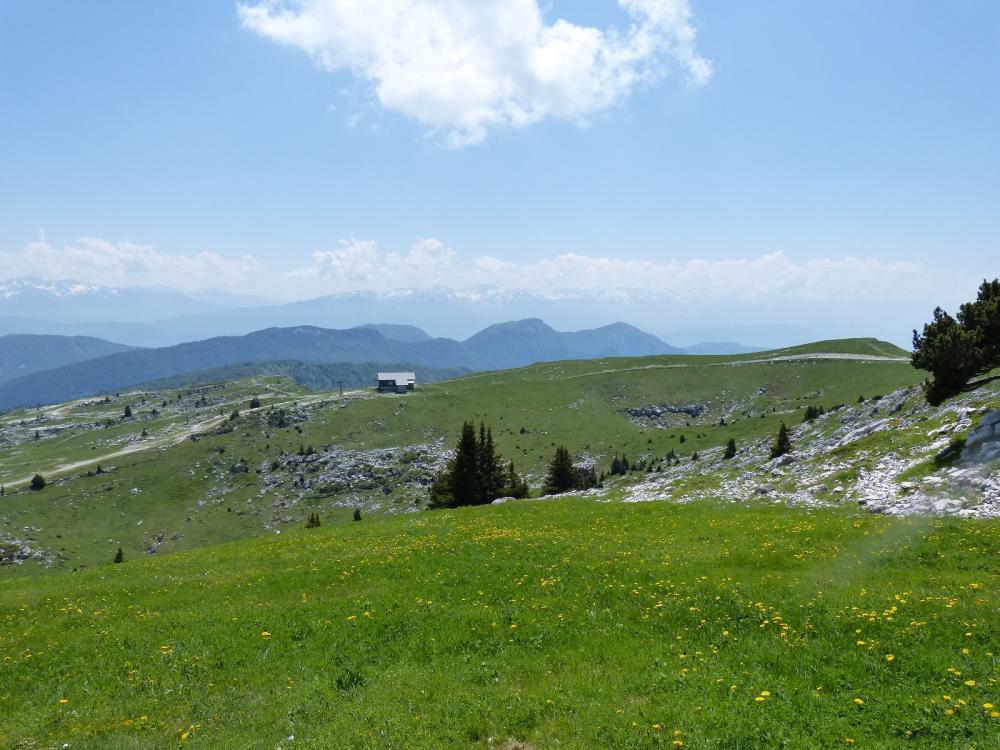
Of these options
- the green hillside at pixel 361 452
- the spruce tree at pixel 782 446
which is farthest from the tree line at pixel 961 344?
the green hillside at pixel 361 452

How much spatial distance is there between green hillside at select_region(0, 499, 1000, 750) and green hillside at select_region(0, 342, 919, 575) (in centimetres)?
9943

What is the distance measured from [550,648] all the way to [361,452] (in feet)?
524

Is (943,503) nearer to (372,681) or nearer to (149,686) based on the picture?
(372,681)

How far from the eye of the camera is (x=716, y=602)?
16.4 m

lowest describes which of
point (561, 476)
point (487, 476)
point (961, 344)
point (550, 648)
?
point (561, 476)

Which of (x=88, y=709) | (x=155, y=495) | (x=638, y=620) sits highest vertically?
(x=638, y=620)

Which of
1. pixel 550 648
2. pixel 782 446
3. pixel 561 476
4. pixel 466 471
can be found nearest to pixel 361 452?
pixel 561 476

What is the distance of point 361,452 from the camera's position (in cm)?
16738

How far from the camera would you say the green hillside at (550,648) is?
10781mm

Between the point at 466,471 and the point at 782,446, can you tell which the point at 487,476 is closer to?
the point at 466,471

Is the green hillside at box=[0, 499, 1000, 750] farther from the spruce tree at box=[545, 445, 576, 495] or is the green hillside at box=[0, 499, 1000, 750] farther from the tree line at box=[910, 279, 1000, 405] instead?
the spruce tree at box=[545, 445, 576, 495]

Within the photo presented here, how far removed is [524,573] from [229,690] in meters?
10.8

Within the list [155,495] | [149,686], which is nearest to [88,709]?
[149,686]

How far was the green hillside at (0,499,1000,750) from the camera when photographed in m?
10.8
